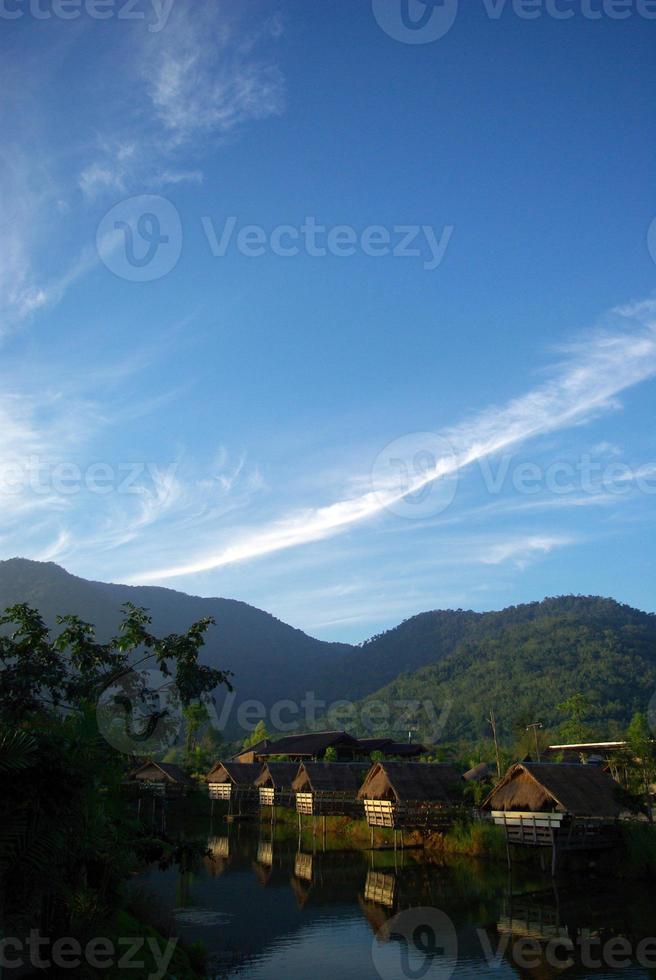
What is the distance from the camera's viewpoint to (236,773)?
44.8 meters

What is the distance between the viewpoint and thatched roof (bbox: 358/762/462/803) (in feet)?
92.1

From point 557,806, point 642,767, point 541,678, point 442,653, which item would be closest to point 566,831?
point 557,806

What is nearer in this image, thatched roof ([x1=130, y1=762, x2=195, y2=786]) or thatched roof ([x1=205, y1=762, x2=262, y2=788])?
thatched roof ([x1=205, y1=762, x2=262, y2=788])

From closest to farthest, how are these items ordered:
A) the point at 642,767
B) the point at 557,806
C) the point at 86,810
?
the point at 86,810, the point at 557,806, the point at 642,767

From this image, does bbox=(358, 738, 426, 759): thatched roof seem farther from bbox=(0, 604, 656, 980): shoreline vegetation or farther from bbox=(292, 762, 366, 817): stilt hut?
bbox=(0, 604, 656, 980): shoreline vegetation

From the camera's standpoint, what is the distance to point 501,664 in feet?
330

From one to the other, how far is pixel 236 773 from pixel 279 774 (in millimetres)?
6413

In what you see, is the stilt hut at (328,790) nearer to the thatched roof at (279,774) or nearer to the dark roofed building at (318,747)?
the thatched roof at (279,774)

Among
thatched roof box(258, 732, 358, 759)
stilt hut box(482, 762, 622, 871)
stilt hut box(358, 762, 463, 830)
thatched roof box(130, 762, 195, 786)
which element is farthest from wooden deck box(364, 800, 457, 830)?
thatched roof box(130, 762, 195, 786)

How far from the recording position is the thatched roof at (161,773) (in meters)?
46.0

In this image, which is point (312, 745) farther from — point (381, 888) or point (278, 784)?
point (381, 888)

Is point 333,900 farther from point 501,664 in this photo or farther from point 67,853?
point 501,664

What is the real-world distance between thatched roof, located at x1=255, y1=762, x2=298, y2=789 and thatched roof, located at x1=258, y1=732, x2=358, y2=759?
855 centimetres

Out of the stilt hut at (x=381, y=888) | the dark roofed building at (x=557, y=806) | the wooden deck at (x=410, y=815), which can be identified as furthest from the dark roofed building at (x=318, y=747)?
the dark roofed building at (x=557, y=806)
